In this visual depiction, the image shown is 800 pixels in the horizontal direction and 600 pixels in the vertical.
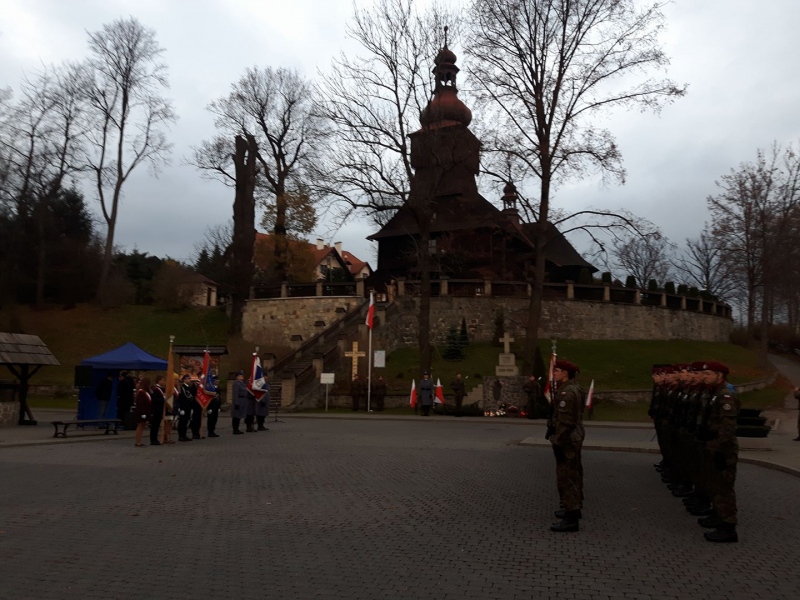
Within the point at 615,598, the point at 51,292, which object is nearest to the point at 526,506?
the point at 615,598

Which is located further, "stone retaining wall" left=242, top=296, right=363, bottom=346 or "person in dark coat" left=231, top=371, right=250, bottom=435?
"stone retaining wall" left=242, top=296, right=363, bottom=346

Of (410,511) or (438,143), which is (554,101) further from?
(410,511)

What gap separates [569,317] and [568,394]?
3715cm

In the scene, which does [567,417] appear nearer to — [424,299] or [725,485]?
[725,485]

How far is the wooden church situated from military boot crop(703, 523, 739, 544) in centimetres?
2366

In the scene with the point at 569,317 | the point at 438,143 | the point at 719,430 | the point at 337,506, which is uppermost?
the point at 438,143

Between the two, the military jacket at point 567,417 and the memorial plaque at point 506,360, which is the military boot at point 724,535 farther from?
the memorial plaque at point 506,360

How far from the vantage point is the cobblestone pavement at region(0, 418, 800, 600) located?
591 centimetres

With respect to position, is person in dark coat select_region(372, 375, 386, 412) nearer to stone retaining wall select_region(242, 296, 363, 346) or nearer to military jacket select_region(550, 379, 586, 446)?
stone retaining wall select_region(242, 296, 363, 346)

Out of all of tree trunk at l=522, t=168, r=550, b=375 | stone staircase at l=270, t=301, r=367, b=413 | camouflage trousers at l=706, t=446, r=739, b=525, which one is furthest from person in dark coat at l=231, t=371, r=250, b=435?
camouflage trousers at l=706, t=446, r=739, b=525

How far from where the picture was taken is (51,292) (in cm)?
5178

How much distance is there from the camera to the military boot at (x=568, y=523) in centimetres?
803

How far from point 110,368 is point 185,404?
4003 millimetres

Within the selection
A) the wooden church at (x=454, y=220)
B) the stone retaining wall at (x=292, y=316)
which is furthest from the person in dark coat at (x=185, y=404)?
the stone retaining wall at (x=292, y=316)
